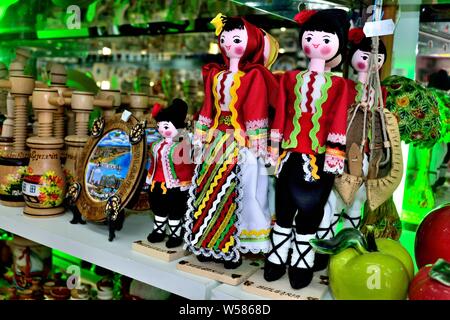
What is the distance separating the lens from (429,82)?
3.59ft

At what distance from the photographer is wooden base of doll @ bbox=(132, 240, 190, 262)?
856 mm

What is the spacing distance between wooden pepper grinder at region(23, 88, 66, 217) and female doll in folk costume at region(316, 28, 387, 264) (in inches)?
25.7

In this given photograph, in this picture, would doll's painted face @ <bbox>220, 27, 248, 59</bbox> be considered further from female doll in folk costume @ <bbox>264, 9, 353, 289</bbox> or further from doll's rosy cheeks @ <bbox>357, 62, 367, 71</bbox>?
doll's rosy cheeks @ <bbox>357, 62, 367, 71</bbox>

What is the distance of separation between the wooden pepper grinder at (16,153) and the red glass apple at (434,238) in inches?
36.9

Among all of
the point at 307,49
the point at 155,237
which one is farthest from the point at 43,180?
the point at 307,49

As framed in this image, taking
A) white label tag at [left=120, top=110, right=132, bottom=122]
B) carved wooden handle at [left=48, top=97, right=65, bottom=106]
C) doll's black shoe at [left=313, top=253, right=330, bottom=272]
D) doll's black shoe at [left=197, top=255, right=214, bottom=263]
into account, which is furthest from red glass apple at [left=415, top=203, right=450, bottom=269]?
carved wooden handle at [left=48, top=97, right=65, bottom=106]

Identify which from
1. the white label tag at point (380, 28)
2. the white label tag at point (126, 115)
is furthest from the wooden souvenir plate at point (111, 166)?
the white label tag at point (380, 28)

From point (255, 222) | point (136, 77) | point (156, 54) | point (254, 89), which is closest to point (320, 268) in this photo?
point (255, 222)

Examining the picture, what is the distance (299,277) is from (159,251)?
0.28 metres

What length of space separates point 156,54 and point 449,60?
4.70ft

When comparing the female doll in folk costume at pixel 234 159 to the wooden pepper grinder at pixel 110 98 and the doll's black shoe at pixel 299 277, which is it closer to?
the doll's black shoe at pixel 299 277

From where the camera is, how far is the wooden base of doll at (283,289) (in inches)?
28.2

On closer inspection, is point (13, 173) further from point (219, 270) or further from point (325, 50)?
point (325, 50)
